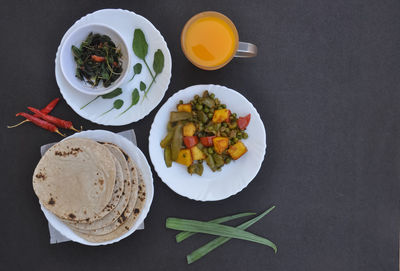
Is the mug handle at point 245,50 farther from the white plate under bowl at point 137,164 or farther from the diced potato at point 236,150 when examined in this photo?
the white plate under bowl at point 137,164

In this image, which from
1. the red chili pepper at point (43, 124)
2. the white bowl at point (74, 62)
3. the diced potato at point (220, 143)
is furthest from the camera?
the red chili pepper at point (43, 124)

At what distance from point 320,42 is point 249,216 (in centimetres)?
124

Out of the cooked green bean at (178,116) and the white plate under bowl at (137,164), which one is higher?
the cooked green bean at (178,116)

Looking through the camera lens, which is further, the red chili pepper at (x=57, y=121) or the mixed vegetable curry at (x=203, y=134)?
the red chili pepper at (x=57, y=121)

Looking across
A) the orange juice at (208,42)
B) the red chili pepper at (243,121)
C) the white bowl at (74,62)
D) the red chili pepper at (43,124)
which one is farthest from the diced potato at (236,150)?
the red chili pepper at (43,124)

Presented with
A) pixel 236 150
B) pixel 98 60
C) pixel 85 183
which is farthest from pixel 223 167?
pixel 98 60

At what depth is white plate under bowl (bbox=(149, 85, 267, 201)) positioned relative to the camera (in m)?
2.12

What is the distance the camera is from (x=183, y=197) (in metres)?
2.28

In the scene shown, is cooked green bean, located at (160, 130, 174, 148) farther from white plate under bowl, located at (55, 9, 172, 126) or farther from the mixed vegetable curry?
white plate under bowl, located at (55, 9, 172, 126)

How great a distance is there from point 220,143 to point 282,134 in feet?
1.61

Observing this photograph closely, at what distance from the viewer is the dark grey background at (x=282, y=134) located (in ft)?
Answer: 7.52

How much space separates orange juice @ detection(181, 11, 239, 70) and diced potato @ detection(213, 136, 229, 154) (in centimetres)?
43

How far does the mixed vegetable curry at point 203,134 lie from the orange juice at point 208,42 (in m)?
0.19

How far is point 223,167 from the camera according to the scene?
2.20 meters
